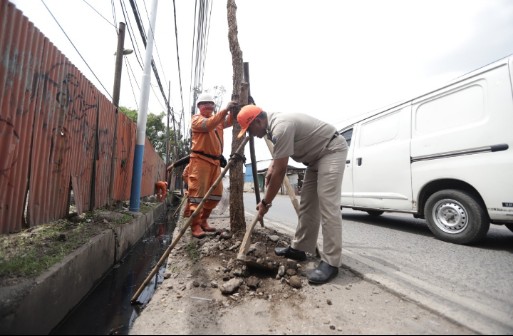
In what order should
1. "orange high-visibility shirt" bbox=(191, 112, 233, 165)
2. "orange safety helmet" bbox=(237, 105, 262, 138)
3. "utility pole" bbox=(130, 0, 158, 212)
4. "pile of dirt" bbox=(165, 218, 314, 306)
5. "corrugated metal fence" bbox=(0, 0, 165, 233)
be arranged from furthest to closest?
"utility pole" bbox=(130, 0, 158, 212) → "orange high-visibility shirt" bbox=(191, 112, 233, 165) → "orange safety helmet" bbox=(237, 105, 262, 138) → "corrugated metal fence" bbox=(0, 0, 165, 233) → "pile of dirt" bbox=(165, 218, 314, 306)

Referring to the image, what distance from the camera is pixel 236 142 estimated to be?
10.0ft

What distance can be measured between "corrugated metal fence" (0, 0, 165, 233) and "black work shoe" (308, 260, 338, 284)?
94.2 inches

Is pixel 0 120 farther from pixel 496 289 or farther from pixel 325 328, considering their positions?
pixel 496 289

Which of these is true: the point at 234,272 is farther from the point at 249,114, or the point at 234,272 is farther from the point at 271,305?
the point at 249,114

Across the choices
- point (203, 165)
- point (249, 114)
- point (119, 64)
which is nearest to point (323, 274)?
point (249, 114)

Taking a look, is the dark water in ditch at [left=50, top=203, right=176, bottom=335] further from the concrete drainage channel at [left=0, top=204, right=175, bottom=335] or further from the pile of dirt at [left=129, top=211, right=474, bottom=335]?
the pile of dirt at [left=129, top=211, right=474, bottom=335]

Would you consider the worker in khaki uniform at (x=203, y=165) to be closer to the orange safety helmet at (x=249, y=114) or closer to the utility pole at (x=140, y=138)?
the orange safety helmet at (x=249, y=114)

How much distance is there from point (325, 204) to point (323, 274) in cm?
53

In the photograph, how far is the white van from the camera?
2.80 m

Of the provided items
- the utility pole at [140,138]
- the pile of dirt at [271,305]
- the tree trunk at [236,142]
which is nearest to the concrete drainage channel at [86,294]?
the pile of dirt at [271,305]

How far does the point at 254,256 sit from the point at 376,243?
1.76m

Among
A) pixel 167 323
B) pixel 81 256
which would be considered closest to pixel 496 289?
pixel 167 323

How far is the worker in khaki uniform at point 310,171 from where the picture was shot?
210 centimetres

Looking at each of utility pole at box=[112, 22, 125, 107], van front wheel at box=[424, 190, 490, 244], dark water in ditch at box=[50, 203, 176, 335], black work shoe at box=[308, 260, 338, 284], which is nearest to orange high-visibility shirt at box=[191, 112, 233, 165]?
dark water in ditch at box=[50, 203, 176, 335]
